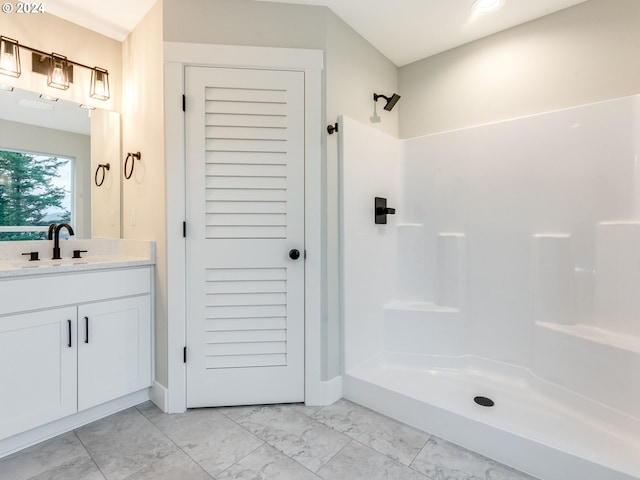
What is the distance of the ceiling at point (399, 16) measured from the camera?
192cm

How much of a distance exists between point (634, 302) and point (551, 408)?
0.74 meters

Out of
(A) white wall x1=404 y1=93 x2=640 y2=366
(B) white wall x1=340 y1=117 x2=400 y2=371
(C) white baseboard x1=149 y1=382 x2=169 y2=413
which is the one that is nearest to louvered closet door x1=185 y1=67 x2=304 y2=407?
(C) white baseboard x1=149 y1=382 x2=169 y2=413

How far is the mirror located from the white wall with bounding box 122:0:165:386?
12 cm

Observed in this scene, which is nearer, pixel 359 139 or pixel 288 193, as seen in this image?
pixel 288 193

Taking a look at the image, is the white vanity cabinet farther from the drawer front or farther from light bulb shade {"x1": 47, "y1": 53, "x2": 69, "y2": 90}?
light bulb shade {"x1": 47, "y1": 53, "x2": 69, "y2": 90}

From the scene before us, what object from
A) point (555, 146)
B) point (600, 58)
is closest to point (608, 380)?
point (555, 146)

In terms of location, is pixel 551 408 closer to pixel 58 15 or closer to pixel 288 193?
pixel 288 193

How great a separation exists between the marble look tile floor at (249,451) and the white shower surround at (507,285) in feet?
0.56

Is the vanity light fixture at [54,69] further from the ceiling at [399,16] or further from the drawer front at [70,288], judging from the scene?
the drawer front at [70,288]

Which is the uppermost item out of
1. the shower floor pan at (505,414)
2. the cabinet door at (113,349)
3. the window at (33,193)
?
the window at (33,193)

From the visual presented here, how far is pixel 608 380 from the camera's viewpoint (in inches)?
64.7

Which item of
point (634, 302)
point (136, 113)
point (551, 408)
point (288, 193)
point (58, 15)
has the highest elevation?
point (58, 15)

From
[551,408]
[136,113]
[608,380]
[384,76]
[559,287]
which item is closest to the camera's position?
[608,380]

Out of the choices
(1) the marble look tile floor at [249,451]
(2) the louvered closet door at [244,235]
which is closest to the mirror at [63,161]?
(2) the louvered closet door at [244,235]
